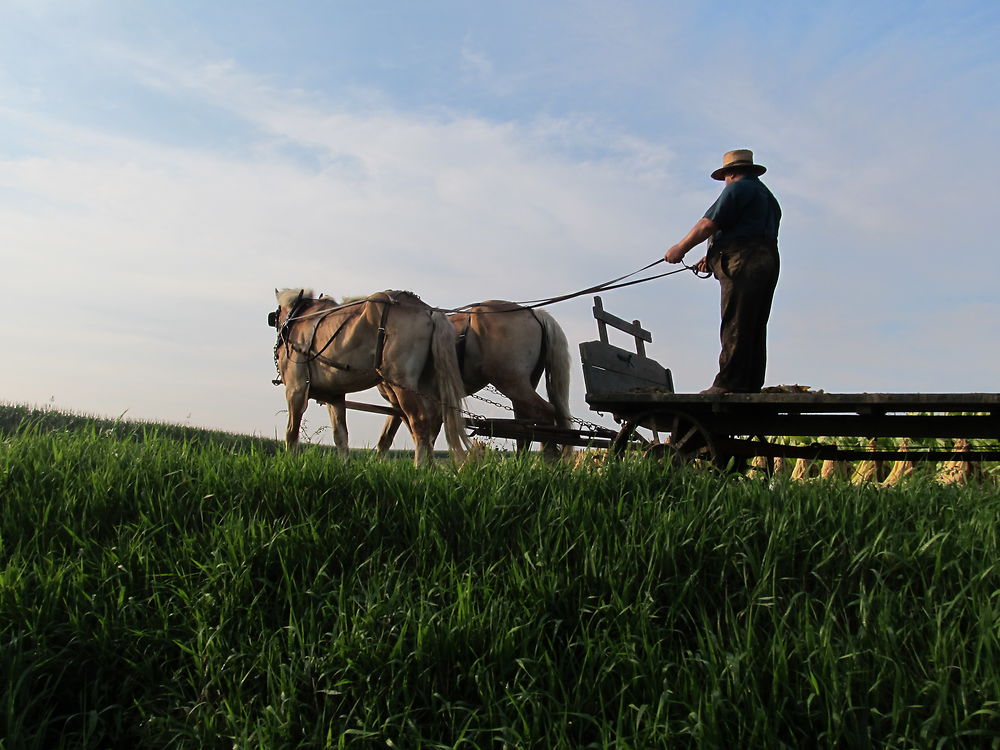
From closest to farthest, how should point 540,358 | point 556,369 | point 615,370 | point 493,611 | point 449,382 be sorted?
point 493,611 < point 615,370 < point 449,382 < point 556,369 < point 540,358

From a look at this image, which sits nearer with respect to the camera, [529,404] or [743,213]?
[743,213]

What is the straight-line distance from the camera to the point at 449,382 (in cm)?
824

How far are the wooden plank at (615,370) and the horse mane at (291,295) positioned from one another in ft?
14.8

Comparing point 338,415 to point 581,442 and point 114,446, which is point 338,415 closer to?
point 581,442

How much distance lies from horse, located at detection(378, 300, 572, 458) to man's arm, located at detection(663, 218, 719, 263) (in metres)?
3.06

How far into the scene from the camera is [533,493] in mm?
4480

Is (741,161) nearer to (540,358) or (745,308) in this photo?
(745,308)

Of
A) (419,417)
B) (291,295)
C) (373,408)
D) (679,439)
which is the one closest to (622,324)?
(679,439)

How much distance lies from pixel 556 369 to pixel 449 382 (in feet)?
4.67

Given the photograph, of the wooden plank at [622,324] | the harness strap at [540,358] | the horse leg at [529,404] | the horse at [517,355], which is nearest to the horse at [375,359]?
the horse at [517,355]

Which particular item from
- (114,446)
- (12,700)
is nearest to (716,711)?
(12,700)

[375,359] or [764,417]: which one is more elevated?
[375,359]

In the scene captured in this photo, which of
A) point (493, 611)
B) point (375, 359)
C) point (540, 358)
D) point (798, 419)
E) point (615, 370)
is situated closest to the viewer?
point (493, 611)

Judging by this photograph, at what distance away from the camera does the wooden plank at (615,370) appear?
5.93 metres
